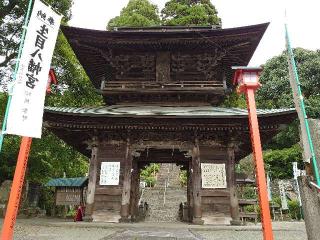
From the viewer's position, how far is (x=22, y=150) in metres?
5.49

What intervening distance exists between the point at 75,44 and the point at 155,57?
3726 mm

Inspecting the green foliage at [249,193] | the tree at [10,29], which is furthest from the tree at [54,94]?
the green foliage at [249,193]

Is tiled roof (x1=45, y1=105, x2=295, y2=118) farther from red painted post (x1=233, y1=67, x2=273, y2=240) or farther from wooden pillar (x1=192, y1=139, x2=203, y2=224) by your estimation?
red painted post (x1=233, y1=67, x2=273, y2=240)

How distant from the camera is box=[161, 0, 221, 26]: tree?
2786 cm

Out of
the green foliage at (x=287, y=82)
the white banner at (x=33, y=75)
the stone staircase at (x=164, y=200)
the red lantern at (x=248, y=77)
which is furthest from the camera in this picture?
the green foliage at (x=287, y=82)

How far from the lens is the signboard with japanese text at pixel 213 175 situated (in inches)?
469

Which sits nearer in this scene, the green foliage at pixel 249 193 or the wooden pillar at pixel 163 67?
the wooden pillar at pixel 163 67

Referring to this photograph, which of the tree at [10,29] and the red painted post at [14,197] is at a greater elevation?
the tree at [10,29]

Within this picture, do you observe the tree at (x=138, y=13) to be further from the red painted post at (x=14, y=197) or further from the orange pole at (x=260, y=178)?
the red painted post at (x=14, y=197)

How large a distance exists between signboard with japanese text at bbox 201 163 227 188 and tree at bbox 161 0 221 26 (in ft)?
56.1

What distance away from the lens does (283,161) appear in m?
31.2

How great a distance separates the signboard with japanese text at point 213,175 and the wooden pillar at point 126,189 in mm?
2898

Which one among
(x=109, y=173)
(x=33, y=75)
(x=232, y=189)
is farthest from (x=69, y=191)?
(x=33, y=75)

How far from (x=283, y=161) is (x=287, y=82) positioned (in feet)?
33.8
